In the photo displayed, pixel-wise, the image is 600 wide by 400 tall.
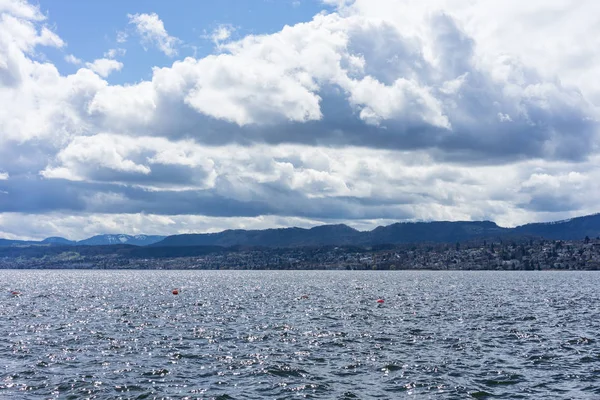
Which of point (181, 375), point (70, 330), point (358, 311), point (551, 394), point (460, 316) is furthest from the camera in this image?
point (358, 311)

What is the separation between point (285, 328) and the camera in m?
84.3

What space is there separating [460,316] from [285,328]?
33203 millimetres

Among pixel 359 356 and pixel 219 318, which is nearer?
pixel 359 356

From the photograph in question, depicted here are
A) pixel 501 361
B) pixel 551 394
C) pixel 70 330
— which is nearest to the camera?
pixel 551 394

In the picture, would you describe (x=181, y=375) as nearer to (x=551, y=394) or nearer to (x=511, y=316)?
(x=551, y=394)

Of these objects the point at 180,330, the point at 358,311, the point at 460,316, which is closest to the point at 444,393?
the point at 180,330

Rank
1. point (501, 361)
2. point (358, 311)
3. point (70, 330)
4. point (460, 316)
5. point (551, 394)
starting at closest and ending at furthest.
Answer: point (551, 394)
point (501, 361)
point (70, 330)
point (460, 316)
point (358, 311)

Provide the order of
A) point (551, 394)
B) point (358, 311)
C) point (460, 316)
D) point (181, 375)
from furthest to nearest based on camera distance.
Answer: point (358, 311), point (460, 316), point (181, 375), point (551, 394)

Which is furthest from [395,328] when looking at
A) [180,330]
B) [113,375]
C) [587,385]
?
[113,375]

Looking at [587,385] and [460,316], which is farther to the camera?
[460,316]

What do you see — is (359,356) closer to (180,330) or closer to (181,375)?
(181,375)

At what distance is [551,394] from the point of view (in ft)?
147

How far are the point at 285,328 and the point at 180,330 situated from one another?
15.3 metres

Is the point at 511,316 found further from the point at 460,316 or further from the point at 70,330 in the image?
the point at 70,330
